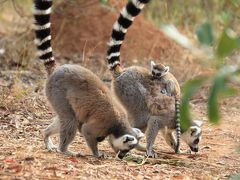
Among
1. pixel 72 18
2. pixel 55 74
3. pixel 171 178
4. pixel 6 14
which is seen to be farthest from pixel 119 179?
pixel 6 14

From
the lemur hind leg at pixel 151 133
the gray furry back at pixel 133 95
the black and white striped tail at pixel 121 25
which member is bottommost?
the lemur hind leg at pixel 151 133

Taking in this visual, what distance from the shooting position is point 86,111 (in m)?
5.10

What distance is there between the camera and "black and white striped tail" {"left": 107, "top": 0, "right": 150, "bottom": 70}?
608 cm

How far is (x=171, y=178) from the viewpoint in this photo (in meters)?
4.51

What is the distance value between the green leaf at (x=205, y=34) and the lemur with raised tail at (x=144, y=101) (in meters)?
4.41

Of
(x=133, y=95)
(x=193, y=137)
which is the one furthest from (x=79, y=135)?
(x=193, y=137)

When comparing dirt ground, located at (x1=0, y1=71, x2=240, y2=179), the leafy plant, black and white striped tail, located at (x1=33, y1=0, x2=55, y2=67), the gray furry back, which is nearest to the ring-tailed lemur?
the gray furry back

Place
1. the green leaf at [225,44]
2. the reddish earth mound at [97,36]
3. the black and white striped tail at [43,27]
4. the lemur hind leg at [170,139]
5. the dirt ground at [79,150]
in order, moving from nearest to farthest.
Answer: the green leaf at [225,44] → the dirt ground at [79,150] → the black and white striped tail at [43,27] → the lemur hind leg at [170,139] → the reddish earth mound at [97,36]

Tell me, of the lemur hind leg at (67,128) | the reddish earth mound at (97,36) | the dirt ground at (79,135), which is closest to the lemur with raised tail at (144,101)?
the dirt ground at (79,135)

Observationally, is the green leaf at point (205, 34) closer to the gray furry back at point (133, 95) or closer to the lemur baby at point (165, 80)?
the gray furry back at point (133, 95)

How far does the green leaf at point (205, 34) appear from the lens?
1547 millimetres

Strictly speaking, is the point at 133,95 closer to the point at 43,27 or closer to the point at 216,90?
the point at 43,27

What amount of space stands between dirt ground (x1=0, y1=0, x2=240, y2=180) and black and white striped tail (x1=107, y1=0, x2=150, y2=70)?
0.95 meters

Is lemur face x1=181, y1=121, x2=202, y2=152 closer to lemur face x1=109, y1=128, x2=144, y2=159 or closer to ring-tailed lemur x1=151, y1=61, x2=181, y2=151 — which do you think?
ring-tailed lemur x1=151, y1=61, x2=181, y2=151
